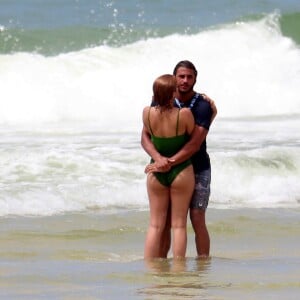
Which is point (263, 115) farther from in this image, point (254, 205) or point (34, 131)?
point (254, 205)

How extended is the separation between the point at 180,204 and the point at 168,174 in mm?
218

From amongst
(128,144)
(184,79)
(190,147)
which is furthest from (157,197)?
(128,144)

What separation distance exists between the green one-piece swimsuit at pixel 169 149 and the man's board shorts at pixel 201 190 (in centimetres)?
16

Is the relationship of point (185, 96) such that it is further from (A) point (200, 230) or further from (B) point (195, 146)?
(A) point (200, 230)

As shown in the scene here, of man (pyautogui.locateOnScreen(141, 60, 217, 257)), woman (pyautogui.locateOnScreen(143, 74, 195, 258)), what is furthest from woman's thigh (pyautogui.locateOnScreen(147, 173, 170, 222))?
man (pyautogui.locateOnScreen(141, 60, 217, 257))

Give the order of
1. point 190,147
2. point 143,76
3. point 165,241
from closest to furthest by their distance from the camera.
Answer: point 190,147 → point 165,241 → point 143,76

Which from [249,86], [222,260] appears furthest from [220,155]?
[249,86]

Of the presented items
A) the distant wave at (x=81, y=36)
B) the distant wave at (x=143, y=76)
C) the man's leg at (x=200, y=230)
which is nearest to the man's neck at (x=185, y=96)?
the man's leg at (x=200, y=230)

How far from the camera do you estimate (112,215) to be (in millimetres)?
10438

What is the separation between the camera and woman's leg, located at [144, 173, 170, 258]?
777cm

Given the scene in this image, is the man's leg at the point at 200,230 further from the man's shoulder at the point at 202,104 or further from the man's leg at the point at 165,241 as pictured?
the man's shoulder at the point at 202,104

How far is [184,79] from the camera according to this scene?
7660mm

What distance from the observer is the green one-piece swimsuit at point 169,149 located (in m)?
7.64

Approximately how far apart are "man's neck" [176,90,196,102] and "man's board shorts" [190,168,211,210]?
487 millimetres
